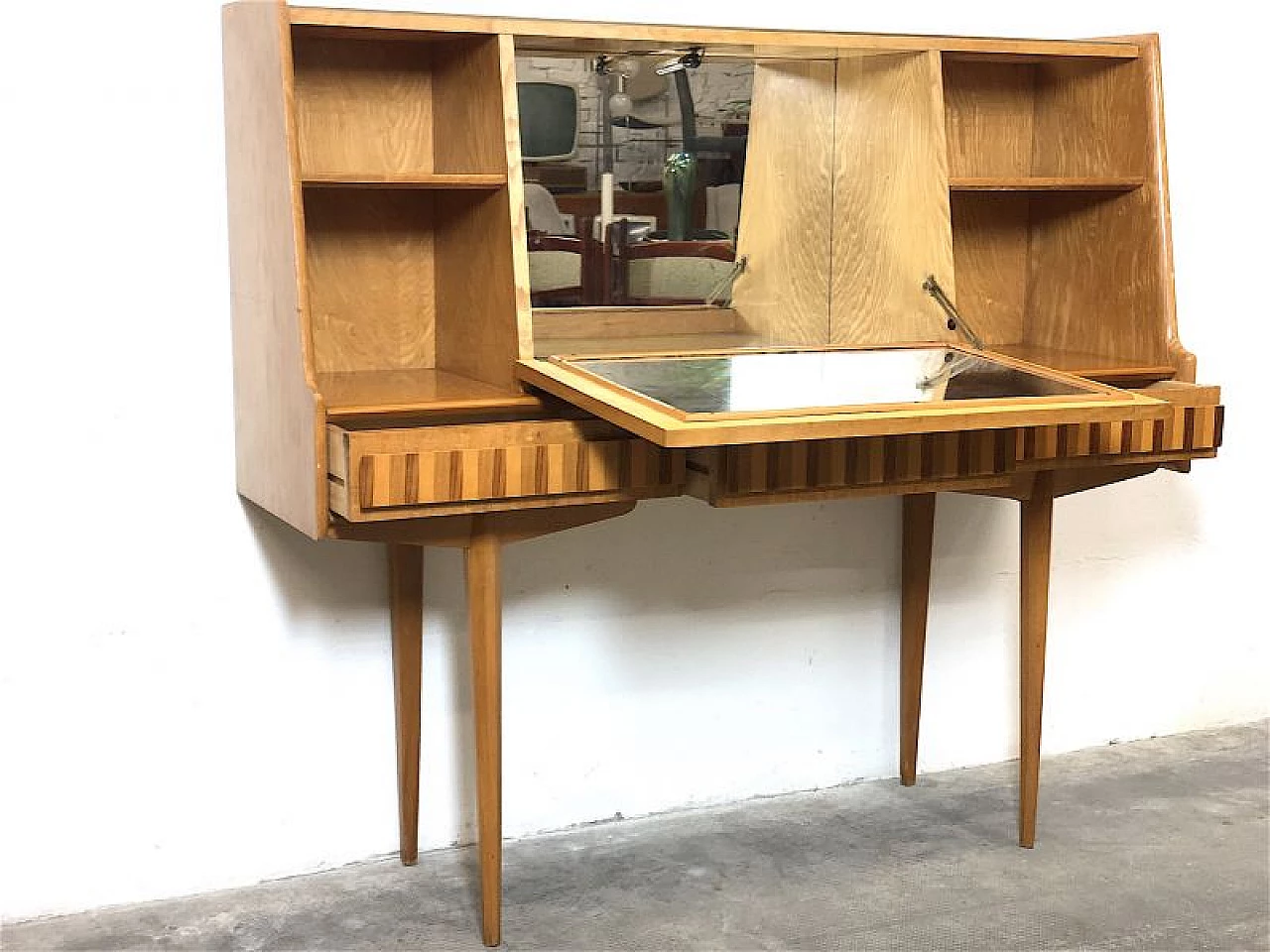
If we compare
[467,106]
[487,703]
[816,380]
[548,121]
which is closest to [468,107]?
[467,106]

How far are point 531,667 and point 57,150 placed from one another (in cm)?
141

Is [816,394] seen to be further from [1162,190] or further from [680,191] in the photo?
[1162,190]

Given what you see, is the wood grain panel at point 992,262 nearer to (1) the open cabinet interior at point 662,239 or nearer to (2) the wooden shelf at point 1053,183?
(1) the open cabinet interior at point 662,239

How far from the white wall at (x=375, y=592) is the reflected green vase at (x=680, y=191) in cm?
37

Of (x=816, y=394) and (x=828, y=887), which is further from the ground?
(x=816, y=394)

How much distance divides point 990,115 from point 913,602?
1.13 metres

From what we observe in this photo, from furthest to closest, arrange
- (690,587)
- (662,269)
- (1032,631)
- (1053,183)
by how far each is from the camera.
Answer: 1. (690,587)
2. (1032,631)
3. (1053,183)
4. (662,269)

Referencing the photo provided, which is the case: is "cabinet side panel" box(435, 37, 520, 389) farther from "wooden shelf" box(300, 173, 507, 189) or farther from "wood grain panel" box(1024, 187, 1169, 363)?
"wood grain panel" box(1024, 187, 1169, 363)

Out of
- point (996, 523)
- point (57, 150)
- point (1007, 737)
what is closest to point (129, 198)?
point (57, 150)

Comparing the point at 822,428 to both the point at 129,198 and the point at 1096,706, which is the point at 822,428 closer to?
the point at 129,198

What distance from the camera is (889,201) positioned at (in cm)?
336

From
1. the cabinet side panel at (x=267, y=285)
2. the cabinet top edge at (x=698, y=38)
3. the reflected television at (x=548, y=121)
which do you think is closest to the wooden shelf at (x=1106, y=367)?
the cabinet top edge at (x=698, y=38)

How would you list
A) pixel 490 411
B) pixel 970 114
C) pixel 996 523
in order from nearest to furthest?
pixel 490 411
pixel 970 114
pixel 996 523

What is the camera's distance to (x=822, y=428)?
8.00ft
